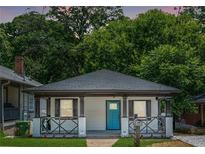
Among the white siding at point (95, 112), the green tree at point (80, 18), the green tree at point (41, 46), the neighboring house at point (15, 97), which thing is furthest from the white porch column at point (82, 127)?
the green tree at point (80, 18)

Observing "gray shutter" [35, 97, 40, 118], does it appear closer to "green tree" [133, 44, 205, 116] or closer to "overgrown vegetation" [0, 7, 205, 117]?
"overgrown vegetation" [0, 7, 205, 117]

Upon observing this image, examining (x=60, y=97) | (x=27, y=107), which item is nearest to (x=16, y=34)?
(x=27, y=107)

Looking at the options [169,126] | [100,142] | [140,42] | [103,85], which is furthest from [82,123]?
[140,42]

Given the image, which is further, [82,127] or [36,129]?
[36,129]

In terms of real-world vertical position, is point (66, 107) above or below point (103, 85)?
below

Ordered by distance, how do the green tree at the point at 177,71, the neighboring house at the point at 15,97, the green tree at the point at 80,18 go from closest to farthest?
the neighboring house at the point at 15,97 < the green tree at the point at 177,71 < the green tree at the point at 80,18

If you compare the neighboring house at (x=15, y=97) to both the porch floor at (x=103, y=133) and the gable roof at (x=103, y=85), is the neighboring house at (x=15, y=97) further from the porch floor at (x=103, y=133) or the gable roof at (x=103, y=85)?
the porch floor at (x=103, y=133)

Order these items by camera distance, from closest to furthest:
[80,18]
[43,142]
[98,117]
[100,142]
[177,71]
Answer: [43,142] < [100,142] < [98,117] < [177,71] < [80,18]

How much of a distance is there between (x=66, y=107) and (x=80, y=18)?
12043 mm

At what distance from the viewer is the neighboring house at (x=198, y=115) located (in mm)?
34625

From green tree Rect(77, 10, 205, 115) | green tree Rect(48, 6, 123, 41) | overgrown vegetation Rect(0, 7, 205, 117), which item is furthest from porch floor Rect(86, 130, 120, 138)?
green tree Rect(48, 6, 123, 41)

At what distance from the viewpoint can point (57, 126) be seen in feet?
91.1

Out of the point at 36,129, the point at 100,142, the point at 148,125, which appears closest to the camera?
the point at 100,142

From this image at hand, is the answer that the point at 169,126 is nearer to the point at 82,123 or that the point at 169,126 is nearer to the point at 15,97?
the point at 82,123
